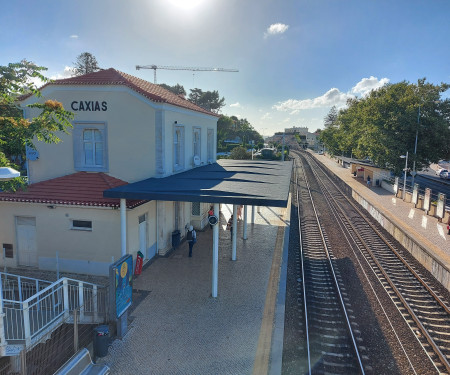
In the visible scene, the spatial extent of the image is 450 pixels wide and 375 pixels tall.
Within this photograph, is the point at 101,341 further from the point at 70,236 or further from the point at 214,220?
the point at 70,236

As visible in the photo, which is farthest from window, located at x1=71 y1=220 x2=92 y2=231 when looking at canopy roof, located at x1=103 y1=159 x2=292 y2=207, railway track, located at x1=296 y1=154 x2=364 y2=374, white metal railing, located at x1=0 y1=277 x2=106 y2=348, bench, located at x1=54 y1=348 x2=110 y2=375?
railway track, located at x1=296 y1=154 x2=364 y2=374

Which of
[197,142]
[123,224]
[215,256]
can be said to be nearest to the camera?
[215,256]

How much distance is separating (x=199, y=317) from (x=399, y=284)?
7197 millimetres

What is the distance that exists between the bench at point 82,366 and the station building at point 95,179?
4624mm

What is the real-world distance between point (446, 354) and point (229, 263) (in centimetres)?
712

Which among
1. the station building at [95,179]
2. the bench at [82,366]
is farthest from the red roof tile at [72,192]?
the bench at [82,366]

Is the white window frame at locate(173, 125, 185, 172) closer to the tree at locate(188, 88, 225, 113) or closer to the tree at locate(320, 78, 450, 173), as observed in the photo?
the tree at locate(320, 78, 450, 173)

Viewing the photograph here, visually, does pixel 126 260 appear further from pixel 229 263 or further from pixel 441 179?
pixel 441 179

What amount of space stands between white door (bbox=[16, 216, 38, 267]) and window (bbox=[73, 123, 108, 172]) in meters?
2.72

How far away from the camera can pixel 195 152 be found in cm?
1766

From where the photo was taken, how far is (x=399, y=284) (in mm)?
11273

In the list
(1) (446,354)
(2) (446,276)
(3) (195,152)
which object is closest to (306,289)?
(1) (446,354)

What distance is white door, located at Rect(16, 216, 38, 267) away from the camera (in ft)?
38.5

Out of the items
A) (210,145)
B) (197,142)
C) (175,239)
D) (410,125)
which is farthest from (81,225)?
(410,125)
